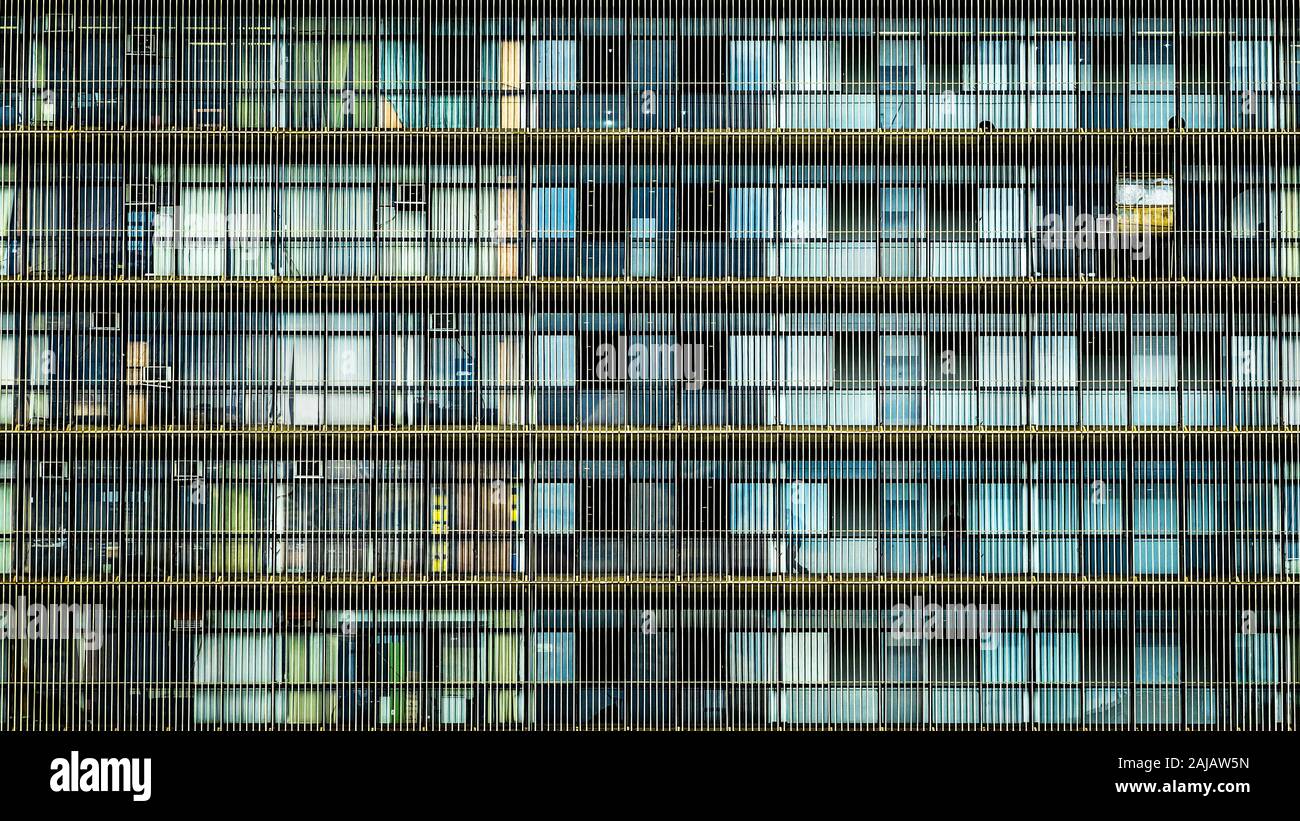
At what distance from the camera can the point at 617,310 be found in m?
22.4

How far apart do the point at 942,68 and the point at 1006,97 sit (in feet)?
3.94

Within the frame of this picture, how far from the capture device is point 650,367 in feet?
73.1

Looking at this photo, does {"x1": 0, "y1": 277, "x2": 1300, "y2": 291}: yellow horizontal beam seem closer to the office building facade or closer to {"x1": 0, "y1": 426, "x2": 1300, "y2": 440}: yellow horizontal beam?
the office building facade

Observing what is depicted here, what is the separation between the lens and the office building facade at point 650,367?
71.8ft

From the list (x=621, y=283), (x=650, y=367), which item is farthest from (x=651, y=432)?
(x=621, y=283)

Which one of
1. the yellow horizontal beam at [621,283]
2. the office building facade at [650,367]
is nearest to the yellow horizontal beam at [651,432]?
the office building facade at [650,367]

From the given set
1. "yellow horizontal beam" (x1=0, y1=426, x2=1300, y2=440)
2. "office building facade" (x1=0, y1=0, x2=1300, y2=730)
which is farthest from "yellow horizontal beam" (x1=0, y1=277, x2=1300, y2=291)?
"yellow horizontal beam" (x1=0, y1=426, x2=1300, y2=440)

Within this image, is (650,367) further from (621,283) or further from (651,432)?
(621,283)

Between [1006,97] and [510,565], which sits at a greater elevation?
[1006,97]

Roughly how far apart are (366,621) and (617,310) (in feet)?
22.2

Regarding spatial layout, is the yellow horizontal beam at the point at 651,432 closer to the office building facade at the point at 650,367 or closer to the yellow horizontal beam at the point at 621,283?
the office building facade at the point at 650,367
